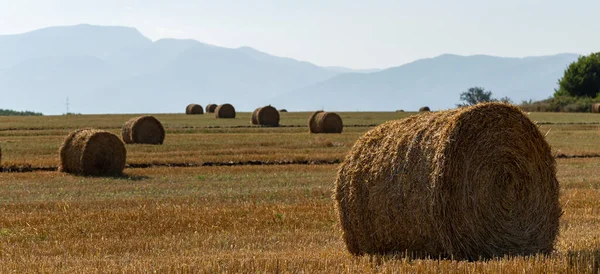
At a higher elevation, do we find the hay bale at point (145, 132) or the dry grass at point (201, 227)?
the hay bale at point (145, 132)

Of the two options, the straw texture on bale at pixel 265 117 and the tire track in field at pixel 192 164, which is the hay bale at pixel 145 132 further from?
the straw texture on bale at pixel 265 117

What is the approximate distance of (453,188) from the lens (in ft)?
30.9

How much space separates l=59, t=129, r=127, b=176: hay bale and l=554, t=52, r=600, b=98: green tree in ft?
245

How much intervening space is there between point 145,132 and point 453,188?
83.5 ft

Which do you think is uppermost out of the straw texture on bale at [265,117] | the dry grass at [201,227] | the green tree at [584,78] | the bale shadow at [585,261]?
the green tree at [584,78]

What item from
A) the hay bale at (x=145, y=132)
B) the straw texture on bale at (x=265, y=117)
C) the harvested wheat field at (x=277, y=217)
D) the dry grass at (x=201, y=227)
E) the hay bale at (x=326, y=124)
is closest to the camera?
the dry grass at (x=201, y=227)

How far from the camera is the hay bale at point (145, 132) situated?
33469 mm

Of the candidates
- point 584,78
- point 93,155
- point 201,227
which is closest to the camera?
point 201,227

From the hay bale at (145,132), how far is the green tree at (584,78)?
65.9m

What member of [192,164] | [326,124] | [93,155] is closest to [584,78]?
[326,124]

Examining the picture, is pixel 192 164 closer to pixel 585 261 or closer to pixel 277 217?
pixel 277 217

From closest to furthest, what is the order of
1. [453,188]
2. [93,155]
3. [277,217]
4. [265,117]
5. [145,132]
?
[453,188], [277,217], [93,155], [145,132], [265,117]

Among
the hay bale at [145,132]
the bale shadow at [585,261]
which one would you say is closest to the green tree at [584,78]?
the hay bale at [145,132]

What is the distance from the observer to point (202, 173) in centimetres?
2314
